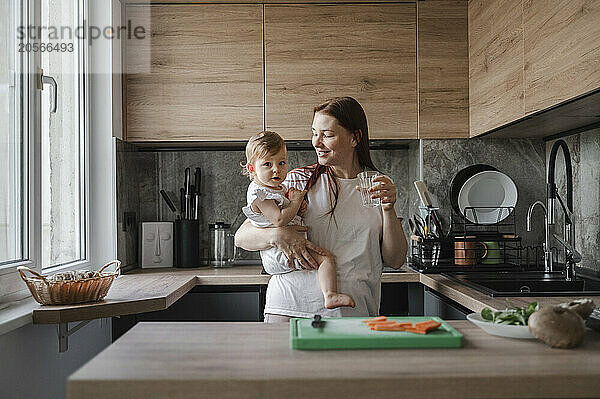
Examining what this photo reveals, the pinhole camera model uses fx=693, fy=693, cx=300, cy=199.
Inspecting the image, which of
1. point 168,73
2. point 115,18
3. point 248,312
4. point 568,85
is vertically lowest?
point 248,312

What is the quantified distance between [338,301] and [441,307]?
2.79 ft

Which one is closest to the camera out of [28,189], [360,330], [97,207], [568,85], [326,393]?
[326,393]

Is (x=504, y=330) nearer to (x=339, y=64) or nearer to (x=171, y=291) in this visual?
(x=171, y=291)

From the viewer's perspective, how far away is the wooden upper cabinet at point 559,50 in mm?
2021

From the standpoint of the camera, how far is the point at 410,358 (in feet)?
4.47

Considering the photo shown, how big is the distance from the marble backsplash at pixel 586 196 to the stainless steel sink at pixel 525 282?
0.19m

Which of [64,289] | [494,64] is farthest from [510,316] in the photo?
[494,64]

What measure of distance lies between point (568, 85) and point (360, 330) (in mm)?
1168

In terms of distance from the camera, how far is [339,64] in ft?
11.4

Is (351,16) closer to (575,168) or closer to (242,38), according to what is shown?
(242,38)

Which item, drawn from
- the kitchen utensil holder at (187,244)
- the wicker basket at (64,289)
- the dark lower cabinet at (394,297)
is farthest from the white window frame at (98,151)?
the dark lower cabinet at (394,297)

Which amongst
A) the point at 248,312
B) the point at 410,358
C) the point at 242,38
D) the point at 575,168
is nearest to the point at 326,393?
the point at 410,358

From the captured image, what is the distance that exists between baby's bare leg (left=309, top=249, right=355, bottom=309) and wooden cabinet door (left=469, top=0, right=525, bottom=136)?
1.01 m

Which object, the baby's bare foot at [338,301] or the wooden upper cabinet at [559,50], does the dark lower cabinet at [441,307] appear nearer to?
the baby's bare foot at [338,301]
